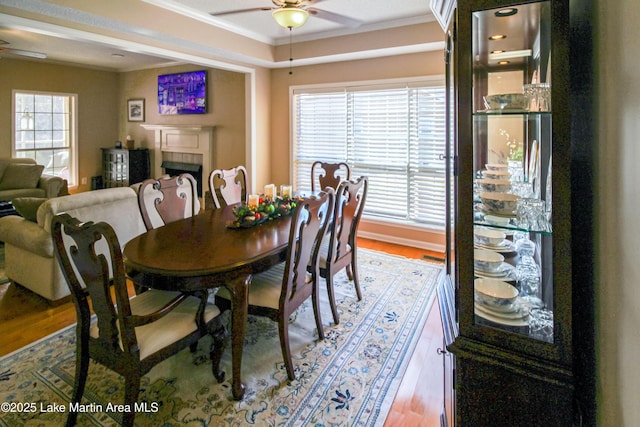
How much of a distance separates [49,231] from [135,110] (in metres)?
5.40

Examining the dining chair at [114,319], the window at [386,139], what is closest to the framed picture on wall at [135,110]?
the window at [386,139]

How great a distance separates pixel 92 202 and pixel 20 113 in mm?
5554

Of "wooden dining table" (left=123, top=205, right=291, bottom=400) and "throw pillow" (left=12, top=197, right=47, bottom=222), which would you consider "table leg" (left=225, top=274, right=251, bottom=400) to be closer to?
"wooden dining table" (left=123, top=205, right=291, bottom=400)

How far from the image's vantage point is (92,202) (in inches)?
116

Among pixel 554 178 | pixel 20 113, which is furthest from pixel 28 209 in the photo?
pixel 20 113

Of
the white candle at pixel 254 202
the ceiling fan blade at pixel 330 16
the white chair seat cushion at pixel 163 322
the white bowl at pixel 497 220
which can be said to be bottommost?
the white chair seat cushion at pixel 163 322

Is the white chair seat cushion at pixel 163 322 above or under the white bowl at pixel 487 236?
under

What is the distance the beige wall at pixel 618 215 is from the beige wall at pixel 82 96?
8.52 meters

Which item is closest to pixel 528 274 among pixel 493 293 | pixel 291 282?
pixel 493 293

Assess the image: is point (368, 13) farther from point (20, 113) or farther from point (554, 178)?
point (20, 113)

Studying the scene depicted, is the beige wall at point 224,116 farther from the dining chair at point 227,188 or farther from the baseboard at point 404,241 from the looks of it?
the baseboard at point 404,241

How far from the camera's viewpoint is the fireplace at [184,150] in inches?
243

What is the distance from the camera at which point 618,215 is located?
0.80m

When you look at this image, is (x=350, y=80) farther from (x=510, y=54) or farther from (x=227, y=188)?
(x=510, y=54)
